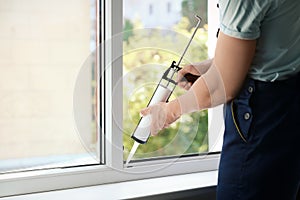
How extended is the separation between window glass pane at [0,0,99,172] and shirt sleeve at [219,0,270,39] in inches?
22.1

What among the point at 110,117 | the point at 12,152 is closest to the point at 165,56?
the point at 110,117

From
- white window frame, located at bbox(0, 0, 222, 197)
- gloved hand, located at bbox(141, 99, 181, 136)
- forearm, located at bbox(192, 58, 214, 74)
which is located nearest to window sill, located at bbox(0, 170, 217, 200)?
white window frame, located at bbox(0, 0, 222, 197)

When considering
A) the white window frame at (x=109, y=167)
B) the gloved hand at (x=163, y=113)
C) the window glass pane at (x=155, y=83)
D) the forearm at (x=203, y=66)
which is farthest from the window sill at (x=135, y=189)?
the forearm at (x=203, y=66)

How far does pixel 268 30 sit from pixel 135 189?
696mm

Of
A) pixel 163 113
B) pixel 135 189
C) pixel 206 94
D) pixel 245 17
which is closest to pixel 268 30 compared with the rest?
pixel 245 17

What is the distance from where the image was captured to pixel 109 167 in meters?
1.42

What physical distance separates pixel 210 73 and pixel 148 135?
26 centimetres

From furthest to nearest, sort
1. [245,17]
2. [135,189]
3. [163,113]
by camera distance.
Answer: [135,189] → [163,113] → [245,17]

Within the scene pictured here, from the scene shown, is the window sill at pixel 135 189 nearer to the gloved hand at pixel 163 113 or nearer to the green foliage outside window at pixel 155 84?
the green foliage outside window at pixel 155 84

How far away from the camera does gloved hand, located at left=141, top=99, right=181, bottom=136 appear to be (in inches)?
38.8

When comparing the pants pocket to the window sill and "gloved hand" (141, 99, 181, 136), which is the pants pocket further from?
the window sill

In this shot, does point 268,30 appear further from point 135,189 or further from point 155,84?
point 135,189

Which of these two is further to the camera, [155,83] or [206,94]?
[155,83]

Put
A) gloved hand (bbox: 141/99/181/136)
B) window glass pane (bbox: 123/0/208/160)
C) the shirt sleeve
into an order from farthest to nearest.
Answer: window glass pane (bbox: 123/0/208/160) < gloved hand (bbox: 141/99/181/136) < the shirt sleeve
